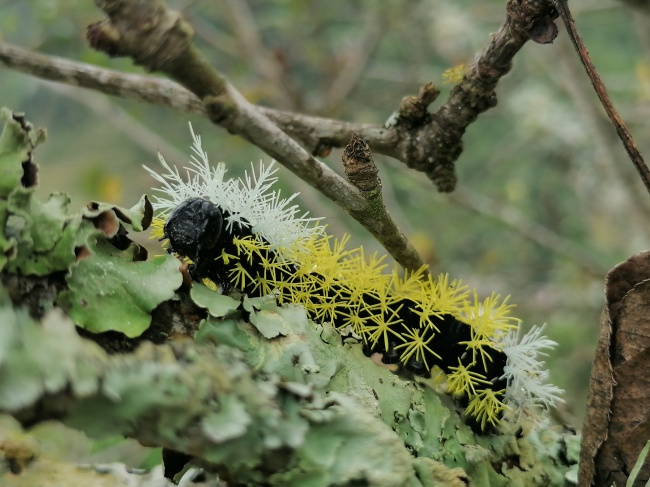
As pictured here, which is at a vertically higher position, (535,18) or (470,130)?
(535,18)

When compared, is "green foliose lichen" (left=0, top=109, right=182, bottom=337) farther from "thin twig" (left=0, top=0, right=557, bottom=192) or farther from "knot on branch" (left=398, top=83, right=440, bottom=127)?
"knot on branch" (left=398, top=83, right=440, bottom=127)

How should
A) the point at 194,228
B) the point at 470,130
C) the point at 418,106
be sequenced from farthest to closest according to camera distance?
the point at 470,130
the point at 418,106
the point at 194,228

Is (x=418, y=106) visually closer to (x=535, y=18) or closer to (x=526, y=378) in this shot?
(x=535, y=18)

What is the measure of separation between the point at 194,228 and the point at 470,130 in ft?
22.0

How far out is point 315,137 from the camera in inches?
40.9

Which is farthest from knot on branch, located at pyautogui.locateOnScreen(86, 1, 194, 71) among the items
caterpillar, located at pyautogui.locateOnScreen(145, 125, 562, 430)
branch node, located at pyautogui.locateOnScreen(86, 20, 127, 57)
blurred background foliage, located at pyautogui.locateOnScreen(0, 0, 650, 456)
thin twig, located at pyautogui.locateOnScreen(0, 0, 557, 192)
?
blurred background foliage, located at pyautogui.locateOnScreen(0, 0, 650, 456)

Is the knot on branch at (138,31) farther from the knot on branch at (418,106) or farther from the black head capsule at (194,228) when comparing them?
the knot on branch at (418,106)

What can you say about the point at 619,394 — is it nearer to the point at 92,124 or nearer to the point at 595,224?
the point at 595,224

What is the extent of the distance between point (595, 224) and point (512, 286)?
1.81 m

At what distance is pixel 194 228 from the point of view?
2.72 feet

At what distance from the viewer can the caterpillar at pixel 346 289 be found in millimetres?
851

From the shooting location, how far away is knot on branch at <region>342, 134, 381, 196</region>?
702 mm

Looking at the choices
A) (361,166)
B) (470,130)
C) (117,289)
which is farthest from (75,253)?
(470,130)

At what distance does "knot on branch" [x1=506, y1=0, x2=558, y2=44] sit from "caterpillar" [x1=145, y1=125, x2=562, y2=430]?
13.2 inches
